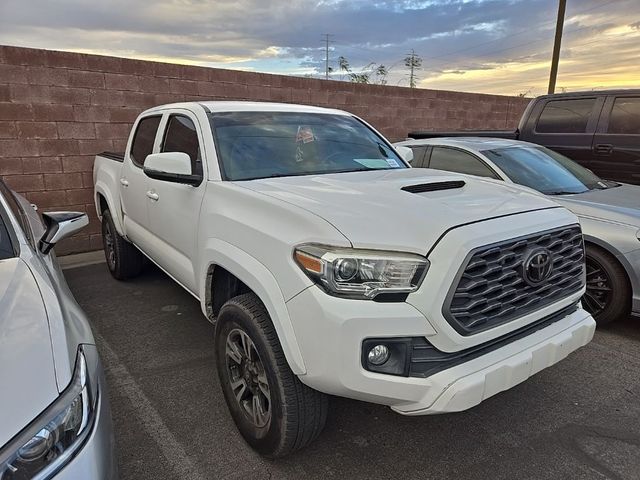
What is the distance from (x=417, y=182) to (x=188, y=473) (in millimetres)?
1981

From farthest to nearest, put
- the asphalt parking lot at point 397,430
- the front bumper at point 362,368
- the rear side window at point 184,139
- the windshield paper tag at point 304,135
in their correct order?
1. the windshield paper tag at point 304,135
2. the rear side window at point 184,139
3. the asphalt parking lot at point 397,430
4. the front bumper at point 362,368

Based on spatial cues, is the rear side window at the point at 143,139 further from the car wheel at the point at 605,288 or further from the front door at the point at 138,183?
the car wheel at the point at 605,288

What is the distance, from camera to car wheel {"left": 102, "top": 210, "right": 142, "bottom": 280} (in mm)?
4988

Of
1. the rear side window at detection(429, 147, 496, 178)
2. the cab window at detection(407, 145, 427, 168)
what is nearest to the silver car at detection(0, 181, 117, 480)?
Answer: the rear side window at detection(429, 147, 496, 178)

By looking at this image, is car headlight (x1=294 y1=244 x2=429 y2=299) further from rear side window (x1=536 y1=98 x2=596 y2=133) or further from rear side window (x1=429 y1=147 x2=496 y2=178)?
rear side window (x1=536 y1=98 x2=596 y2=133)

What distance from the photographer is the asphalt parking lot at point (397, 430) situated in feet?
7.80

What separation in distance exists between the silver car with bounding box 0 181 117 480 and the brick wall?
4.53 metres

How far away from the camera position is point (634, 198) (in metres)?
4.25

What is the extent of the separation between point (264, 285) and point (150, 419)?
1291 millimetres

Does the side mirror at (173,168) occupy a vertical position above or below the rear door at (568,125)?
below

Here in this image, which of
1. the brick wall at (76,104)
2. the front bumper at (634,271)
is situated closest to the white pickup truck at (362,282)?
the front bumper at (634,271)

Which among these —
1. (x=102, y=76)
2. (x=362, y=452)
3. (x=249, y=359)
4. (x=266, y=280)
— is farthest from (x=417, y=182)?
(x=102, y=76)

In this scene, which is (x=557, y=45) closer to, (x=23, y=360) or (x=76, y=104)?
(x=76, y=104)

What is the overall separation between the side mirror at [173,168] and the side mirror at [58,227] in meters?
0.53
